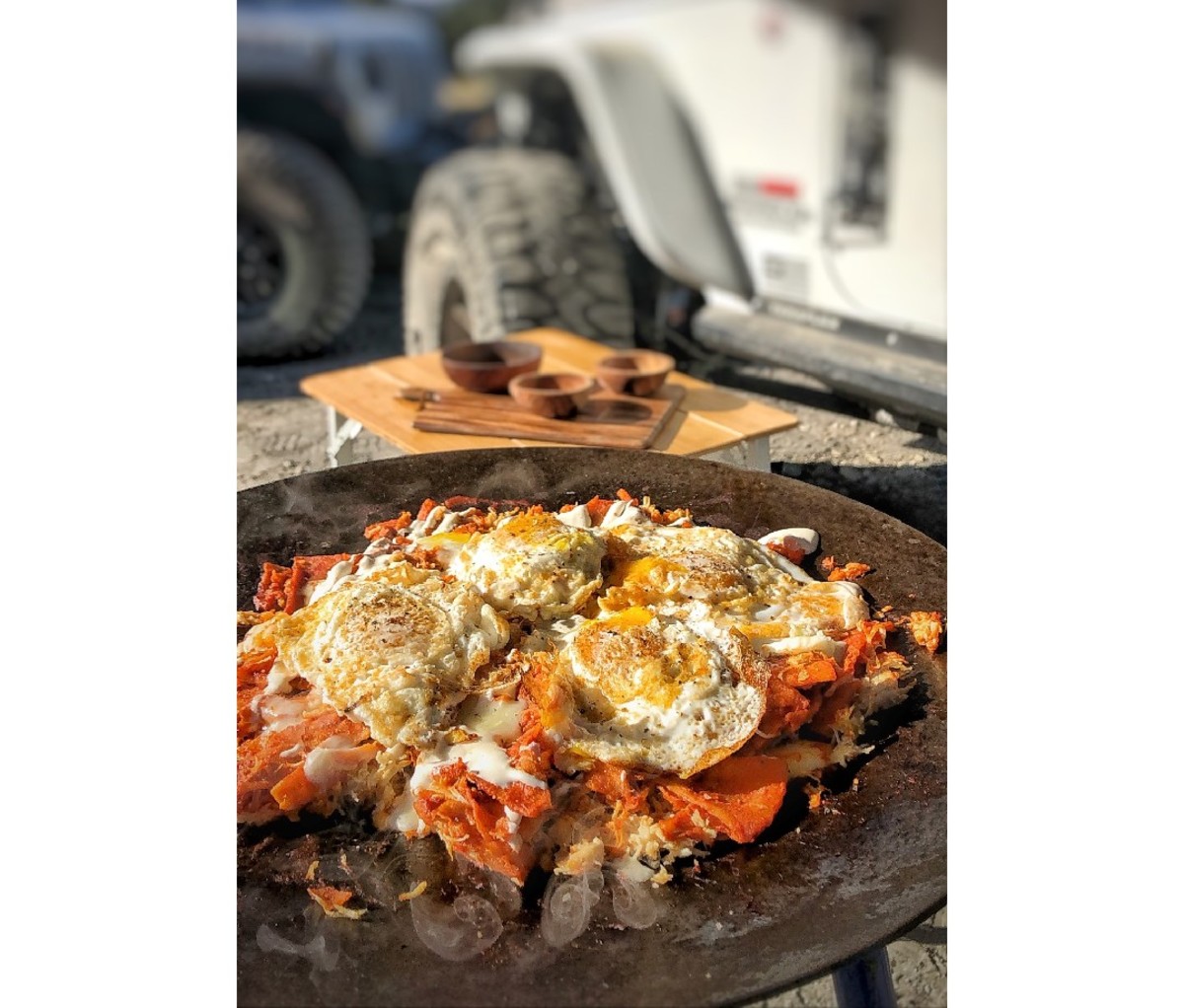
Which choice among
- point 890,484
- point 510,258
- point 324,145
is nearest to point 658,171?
point 510,258

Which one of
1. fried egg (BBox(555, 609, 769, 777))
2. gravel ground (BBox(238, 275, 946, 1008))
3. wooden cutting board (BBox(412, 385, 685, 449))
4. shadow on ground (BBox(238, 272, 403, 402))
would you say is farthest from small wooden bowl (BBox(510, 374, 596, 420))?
shadow on ground (BBox(238, 272, 403, 402))

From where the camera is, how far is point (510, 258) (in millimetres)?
3816

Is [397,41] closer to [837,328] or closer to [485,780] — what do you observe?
[837,328]

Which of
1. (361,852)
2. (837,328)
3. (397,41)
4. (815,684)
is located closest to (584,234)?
(837,328)

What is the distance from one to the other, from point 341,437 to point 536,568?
4.20ft

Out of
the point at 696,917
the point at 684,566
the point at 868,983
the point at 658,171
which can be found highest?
the point at 658,171

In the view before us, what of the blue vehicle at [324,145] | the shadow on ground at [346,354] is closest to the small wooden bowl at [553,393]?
the shadow on ground at [346,354]


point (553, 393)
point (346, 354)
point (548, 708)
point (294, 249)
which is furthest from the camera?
point (346, 354)

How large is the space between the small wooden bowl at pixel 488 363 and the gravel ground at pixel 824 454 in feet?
1.68

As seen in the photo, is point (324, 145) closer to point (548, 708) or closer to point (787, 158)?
point (787, 158)

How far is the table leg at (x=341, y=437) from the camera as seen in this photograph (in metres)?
2.72

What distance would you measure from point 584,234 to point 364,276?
1307 millimetres

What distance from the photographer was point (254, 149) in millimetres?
4777

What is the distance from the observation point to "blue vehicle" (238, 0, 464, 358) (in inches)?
188
